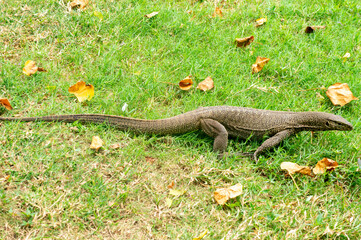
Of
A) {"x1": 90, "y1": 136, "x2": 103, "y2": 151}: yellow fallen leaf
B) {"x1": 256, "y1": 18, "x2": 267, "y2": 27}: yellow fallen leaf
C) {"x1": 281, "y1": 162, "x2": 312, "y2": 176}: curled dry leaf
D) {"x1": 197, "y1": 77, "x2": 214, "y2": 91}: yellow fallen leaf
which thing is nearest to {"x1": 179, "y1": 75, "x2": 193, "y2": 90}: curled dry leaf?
{"x1": 197, "y1": 77, "x2": 214, "y2": 91}: yellow fallen leaf

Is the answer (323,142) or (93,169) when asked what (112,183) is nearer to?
(93,169)

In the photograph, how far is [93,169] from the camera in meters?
3.46

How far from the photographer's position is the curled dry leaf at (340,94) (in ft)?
14.8

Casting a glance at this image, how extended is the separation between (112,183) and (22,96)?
172 centimetres

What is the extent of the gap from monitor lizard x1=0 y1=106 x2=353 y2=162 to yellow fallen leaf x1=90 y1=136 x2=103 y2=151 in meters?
0.25

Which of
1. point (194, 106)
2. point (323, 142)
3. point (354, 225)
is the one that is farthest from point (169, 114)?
point (354, 225)

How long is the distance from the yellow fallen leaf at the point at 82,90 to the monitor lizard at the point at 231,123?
0.42 m

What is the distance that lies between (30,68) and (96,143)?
1.52 metres

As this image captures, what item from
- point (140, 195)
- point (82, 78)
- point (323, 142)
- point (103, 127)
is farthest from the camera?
point (82, 78)

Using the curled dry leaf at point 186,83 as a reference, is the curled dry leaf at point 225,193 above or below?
below

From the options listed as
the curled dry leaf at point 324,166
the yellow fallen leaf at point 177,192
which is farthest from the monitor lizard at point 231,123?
the yellow fallen leaf at point 177,192

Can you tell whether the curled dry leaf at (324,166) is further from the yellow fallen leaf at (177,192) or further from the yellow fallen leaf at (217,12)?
the yellow fallen leaf at (217,12)

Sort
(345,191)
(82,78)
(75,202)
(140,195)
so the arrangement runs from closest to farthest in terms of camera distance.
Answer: (75,202)
(140,195)
(345,191)
(82,78)

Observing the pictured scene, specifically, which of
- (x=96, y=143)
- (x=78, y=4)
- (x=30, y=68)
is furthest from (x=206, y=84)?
(x=78, y=4)
